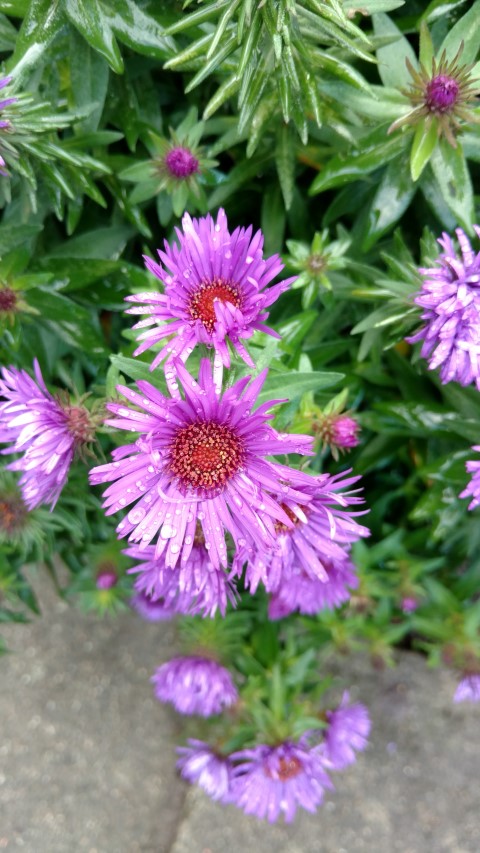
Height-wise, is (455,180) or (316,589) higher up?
(455,180)

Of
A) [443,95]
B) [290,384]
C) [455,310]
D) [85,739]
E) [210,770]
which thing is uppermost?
[443,95]

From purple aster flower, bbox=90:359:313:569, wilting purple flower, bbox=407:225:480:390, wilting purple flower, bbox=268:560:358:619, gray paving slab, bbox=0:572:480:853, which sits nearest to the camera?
purple aster flower, bbox=90:359:313:569

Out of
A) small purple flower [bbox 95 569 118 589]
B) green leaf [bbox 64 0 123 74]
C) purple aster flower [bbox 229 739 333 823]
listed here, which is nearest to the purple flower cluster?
purple aster flower [bbox 229 739 333 823]

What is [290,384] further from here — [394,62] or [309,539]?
[394,62]

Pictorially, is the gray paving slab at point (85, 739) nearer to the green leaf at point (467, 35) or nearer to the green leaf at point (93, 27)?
the green leaf at point (93, 27)

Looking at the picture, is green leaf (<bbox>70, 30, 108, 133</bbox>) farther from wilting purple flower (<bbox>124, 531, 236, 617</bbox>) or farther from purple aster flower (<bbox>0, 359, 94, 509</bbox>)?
wilting purple flower (<bbox>124, 531, 236, 617</bbox>)

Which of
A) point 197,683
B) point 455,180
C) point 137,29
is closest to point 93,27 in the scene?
point 137,29

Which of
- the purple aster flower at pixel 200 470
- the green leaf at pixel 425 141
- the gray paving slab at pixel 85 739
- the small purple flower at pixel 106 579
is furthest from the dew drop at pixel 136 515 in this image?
the gray paving slab at pixel 85 739

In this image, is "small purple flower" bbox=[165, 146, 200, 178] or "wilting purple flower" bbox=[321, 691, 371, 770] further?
"wilting purple flower" bbox=[321, 691, 371, 770]
